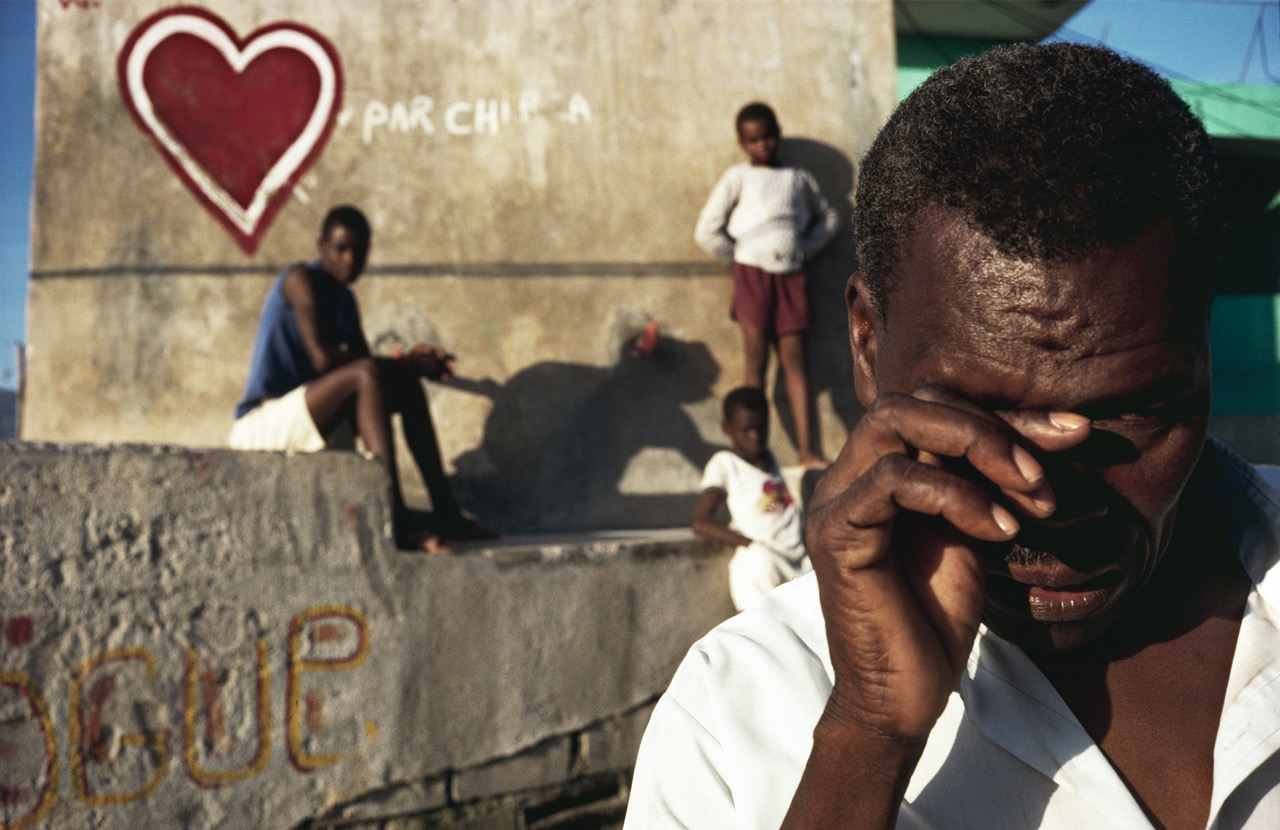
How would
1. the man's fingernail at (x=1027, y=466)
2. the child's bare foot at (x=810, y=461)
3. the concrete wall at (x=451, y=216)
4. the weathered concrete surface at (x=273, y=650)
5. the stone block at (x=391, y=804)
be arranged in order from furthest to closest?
the concrete wall at (x=451, y=216) < the child's bare foot at (x=810, y=461) < the stone block at (x=391, y=804) < the weathered concrete surface at (x=273, y=650) < the man's fingernail at (x=1027, y=466)

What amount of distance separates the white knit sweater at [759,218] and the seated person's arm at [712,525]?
5.47ft

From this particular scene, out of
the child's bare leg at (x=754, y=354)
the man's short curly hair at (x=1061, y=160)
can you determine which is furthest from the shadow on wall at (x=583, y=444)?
the man's short curly hair at (x=1061, y=160)

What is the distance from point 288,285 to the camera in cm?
465

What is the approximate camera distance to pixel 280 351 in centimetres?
463

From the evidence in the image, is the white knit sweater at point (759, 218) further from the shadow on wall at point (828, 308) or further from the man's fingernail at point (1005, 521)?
the man's fingernail at point (1005, 521)

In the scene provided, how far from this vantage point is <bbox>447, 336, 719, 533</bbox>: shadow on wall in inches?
223

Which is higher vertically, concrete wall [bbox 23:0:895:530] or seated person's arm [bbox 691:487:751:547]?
concrete wall [bbox 23:0:895:530]

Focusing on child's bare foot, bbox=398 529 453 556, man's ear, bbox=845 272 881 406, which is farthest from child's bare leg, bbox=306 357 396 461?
man's ear, bbox=845 272 881 406


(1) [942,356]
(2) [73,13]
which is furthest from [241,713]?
Result: (2) [73,13]

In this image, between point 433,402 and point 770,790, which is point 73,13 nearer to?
point 433,402

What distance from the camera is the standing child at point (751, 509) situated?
14.2ft

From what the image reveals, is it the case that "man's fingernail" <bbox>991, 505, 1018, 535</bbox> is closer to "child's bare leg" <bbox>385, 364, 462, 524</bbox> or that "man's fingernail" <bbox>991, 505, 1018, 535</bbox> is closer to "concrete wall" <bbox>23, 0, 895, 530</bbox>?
"child's bare leg" <bbox>385, 364, 462, 524</bbox>

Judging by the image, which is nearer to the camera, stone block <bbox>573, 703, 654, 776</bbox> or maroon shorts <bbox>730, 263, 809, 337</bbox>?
stone block <bbox>573, 703, 654, 776</bbox>

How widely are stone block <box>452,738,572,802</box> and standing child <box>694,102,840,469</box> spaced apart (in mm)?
2303
